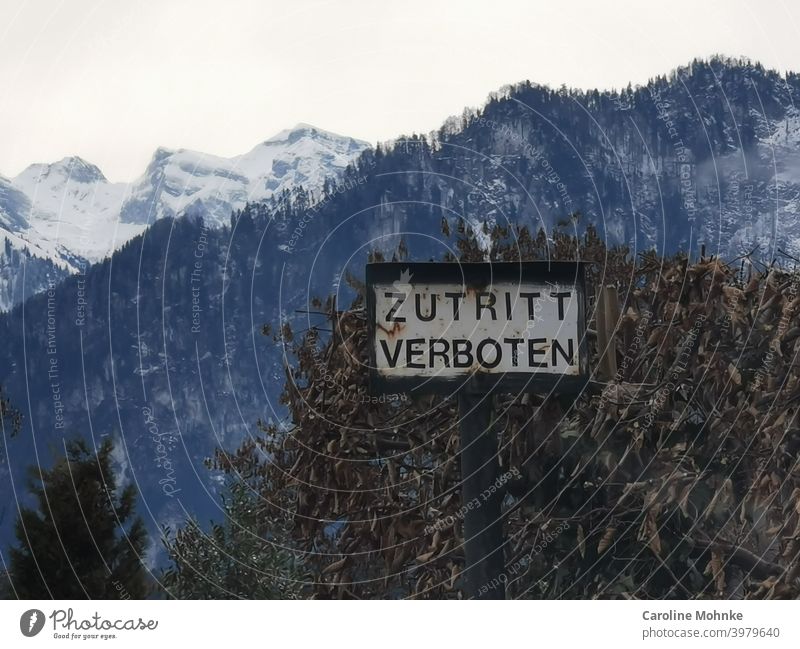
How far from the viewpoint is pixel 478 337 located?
765 cm

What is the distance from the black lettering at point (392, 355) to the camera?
7.58 m

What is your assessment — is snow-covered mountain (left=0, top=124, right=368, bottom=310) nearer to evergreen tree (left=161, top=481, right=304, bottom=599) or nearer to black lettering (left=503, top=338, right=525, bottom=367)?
evergreen tree (left=161, top=481, right=304, bottom=599)

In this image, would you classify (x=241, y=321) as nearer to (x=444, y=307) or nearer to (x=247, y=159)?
(x=247, y=159)

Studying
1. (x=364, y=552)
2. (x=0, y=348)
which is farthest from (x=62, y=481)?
(x=0, y=348)

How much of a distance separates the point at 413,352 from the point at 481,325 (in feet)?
1.37

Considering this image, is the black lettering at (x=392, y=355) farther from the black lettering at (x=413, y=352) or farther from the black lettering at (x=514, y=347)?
the black lettering at (x=514, y=347)

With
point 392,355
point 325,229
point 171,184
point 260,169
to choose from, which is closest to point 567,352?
point 392,355

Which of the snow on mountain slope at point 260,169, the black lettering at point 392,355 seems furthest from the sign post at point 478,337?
the snow on mountain slope at point 260,169

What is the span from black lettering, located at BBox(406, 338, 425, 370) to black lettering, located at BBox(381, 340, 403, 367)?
0.05 metres

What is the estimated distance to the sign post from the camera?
7594 mm

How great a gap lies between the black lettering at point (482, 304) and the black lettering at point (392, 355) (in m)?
0.46

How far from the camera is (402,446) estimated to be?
11.9 meters

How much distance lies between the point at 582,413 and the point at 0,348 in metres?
96.2

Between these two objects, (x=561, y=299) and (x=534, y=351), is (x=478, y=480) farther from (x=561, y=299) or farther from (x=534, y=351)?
(x=561, y=299)
